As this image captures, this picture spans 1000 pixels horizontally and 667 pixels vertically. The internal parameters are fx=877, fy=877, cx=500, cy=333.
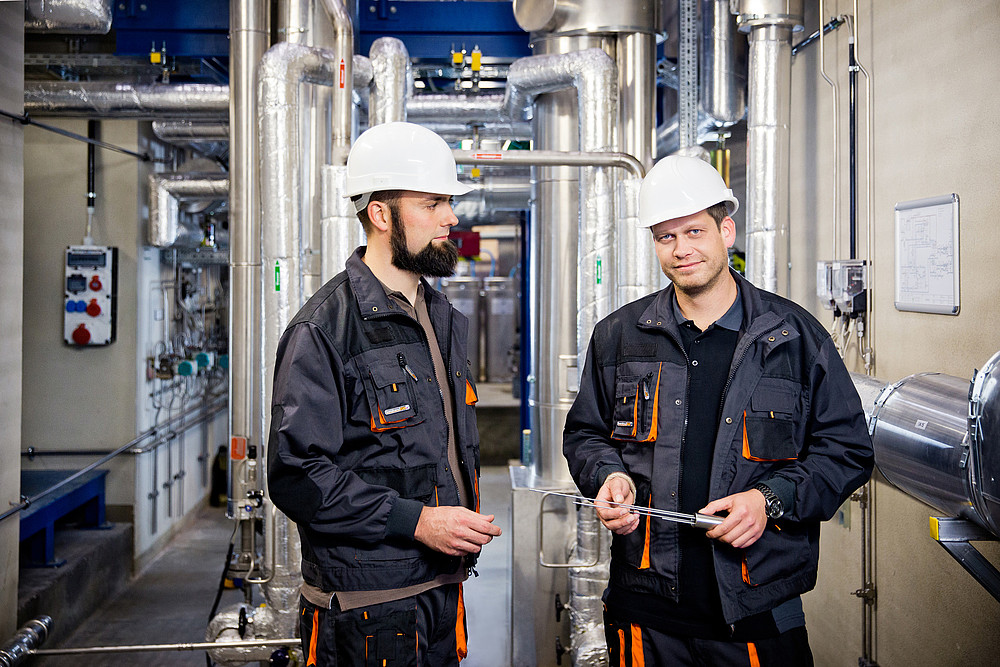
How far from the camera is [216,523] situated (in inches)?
275

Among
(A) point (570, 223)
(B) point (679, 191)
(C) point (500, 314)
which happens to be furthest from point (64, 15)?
(C) point (500, 314)

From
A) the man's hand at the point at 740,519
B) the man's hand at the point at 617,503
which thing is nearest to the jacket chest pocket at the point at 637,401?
the man's hand at the point at 617,503

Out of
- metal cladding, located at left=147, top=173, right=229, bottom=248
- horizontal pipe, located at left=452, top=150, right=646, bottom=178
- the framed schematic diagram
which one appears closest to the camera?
the framed schematic diagram

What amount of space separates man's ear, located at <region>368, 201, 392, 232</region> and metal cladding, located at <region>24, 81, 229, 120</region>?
3.35m

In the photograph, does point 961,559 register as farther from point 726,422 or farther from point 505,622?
point 505,622

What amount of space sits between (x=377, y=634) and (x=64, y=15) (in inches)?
133

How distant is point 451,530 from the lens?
67.5 inches

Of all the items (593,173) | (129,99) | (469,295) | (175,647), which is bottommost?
(175,647)

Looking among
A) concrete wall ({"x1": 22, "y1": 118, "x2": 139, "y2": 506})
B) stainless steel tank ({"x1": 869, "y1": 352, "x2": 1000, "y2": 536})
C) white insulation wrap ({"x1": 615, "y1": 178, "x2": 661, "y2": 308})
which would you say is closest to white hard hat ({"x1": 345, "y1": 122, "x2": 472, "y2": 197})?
stainless steel tank ({"x1": 869, "y1": 352, "x2": 1000, "y2": 536})

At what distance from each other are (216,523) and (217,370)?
1.62 meters

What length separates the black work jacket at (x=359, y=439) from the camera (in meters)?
1.69

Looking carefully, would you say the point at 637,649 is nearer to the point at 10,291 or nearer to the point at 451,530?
the point at 451,530

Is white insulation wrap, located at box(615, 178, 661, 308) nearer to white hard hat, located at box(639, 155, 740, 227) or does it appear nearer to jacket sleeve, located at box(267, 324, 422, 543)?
white hard hat, located at box(639, 155, 740, 227)

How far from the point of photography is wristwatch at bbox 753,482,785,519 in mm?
1732
